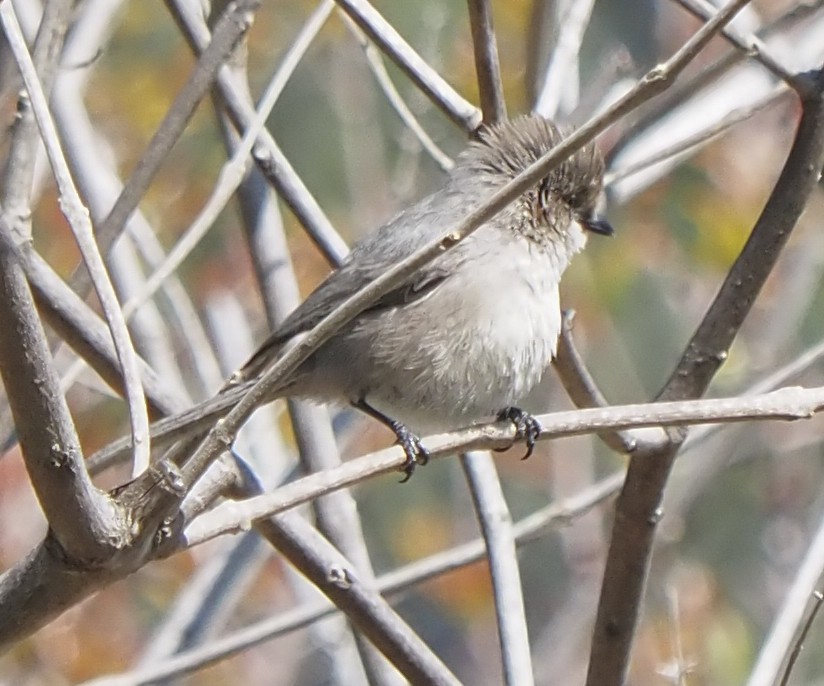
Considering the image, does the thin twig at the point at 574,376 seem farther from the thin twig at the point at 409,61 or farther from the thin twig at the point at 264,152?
the thin twig at the point at 264,152

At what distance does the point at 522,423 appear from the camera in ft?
10.2

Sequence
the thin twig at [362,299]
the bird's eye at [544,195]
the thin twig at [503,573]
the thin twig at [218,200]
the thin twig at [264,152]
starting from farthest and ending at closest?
the bird's eye at [544,195] < the thin twig at [264,152] < the thin twig at [218,200] < the thin twig at [503,573] < the thin twig at [362,299]

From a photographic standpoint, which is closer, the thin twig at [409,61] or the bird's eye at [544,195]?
the thin twig at [409,61]

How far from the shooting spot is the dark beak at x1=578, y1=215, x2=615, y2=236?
362cm

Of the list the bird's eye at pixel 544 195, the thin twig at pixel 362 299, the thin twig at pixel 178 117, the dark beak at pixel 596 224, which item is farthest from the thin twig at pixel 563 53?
the thin twig at pixel 362 299

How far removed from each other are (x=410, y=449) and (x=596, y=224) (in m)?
1.20

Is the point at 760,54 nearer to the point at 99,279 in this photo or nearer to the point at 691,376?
the point at 691,376

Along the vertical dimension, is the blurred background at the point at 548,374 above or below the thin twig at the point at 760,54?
above

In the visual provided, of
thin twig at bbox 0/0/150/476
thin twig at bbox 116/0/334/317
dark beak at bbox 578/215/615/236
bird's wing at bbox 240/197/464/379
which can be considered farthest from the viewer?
dark beak at bbox 578/215/615/236

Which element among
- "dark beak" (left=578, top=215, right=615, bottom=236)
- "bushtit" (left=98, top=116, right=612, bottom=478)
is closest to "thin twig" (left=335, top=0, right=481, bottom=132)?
"bushtit" (left=98, top=116, right=612, bottom=478)

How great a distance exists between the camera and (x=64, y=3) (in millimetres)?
2717

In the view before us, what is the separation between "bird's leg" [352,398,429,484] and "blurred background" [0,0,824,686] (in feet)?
6.16

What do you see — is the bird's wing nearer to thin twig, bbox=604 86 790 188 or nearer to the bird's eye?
the bird's eye

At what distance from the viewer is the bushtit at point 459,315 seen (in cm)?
321
